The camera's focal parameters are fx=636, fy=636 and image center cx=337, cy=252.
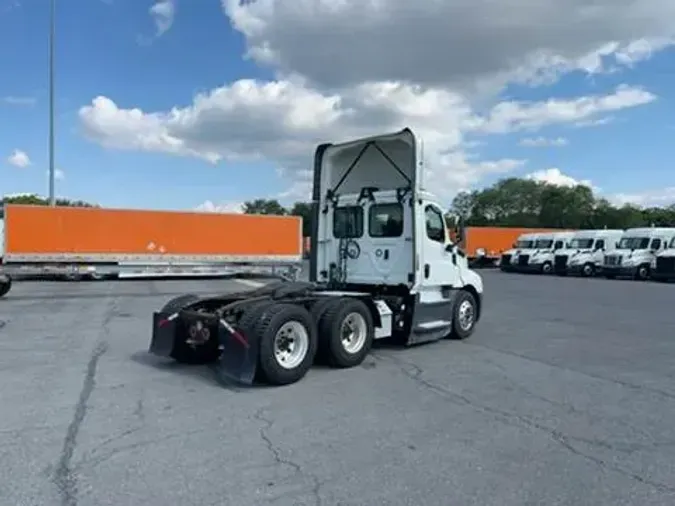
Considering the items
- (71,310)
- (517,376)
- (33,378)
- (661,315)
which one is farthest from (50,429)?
(661,315)

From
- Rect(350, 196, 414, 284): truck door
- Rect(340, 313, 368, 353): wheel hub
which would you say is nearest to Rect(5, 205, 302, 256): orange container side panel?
Rect(350, 196, 414, 284): truck door

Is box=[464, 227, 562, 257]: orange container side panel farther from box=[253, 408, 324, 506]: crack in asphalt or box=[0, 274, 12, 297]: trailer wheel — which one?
box=[253, 408, 324, 506]: crack in asphalt

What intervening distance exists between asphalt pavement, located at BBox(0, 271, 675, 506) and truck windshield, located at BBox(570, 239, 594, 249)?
31.9 meters

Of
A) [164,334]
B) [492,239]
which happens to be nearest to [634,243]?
[492,239]

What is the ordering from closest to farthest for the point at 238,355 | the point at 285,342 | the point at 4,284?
the point at 238,355, the point at 285,342, the point at 4,284

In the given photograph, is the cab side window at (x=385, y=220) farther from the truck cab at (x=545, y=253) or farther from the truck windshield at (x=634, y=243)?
the truck cab at (x=545, y=253)

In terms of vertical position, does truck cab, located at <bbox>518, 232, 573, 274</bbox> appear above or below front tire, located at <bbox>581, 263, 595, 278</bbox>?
above

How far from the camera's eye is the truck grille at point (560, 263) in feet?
132

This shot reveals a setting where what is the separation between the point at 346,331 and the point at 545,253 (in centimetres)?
3523

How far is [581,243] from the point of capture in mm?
41344

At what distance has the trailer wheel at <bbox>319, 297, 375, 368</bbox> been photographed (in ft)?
27.7

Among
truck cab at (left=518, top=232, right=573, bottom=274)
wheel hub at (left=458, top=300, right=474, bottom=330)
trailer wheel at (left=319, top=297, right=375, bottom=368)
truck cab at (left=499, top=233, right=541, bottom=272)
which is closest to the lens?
trailer wheel at (left=319, top=297, right=375, bottom=368)

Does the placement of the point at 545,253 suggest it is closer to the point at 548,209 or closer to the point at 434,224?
the point at 434,224

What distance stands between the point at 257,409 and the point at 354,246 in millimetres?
5129
